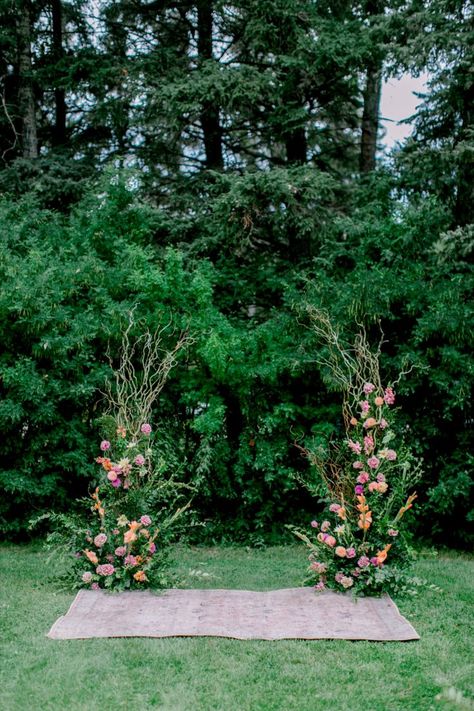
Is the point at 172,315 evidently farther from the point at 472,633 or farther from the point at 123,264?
the point at 472,633

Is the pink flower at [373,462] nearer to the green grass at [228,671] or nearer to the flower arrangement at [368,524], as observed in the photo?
the flower arrangement at [368,524]

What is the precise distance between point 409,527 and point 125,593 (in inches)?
140

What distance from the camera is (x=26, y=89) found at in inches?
414

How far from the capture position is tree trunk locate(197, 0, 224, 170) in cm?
1043

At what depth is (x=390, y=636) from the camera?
4012 millimetres

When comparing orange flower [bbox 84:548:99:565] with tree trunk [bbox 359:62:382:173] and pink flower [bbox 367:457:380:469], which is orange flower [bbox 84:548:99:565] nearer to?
pink flower [bbox 367:457:380:469]

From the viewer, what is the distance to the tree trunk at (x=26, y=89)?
10.4 meters

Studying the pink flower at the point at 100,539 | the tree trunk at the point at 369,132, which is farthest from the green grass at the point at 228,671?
the tree trunk at the point at 369,132

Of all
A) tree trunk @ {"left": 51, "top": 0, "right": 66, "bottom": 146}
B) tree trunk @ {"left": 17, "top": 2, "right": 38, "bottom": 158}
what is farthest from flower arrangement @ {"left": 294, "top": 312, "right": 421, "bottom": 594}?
tree trunk @ {"left": 51, "top": 0, "right": 66, "bottom": 146}

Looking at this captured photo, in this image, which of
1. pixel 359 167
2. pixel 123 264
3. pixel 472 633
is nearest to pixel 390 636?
pixel 472 633

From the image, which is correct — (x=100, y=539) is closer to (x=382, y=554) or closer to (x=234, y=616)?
(x=234, y=616)

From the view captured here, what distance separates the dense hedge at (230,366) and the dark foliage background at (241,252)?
3 cm

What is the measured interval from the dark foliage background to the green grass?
2.37m

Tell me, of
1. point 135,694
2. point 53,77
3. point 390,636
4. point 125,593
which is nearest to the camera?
point 135,694
